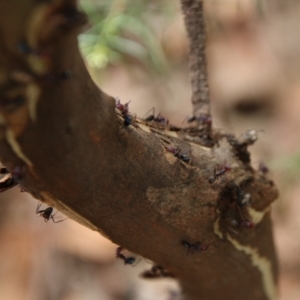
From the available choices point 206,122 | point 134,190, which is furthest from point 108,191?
point 206,122

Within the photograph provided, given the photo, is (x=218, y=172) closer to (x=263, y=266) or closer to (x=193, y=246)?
(x=193, y=246)

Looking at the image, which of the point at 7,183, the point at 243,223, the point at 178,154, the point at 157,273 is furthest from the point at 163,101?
the point at 7,183

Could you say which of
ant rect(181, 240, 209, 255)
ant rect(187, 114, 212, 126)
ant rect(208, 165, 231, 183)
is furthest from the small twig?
ant rect(181, 240, 209, 255)

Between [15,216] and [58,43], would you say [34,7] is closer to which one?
[58,43]

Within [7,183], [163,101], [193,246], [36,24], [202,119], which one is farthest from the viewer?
[163,101]

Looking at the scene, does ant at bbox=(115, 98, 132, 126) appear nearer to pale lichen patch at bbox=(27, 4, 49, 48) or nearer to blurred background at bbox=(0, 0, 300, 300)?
pale lichen patch at bbox=(27, 4, 49, 48)

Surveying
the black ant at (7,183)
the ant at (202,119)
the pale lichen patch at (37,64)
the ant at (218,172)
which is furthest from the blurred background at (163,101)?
the pale lichen patch at (37,64)
